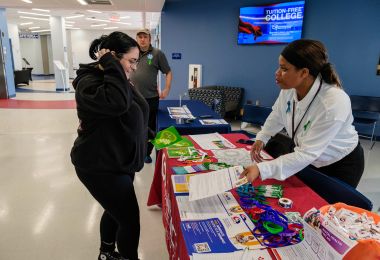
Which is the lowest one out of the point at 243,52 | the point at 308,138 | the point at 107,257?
the point at 107,257

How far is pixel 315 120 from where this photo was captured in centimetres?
129

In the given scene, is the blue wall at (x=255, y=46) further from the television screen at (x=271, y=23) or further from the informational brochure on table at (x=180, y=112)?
the informational brochure on table at (x=180, y=112)

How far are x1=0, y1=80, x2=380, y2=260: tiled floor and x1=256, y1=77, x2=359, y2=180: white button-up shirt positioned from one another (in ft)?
3.66

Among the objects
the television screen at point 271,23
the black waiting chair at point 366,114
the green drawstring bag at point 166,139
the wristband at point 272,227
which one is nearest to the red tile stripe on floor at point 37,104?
the television screen at point 271,23

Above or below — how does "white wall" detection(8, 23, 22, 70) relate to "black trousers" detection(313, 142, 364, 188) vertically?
above

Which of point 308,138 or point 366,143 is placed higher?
point 308,138

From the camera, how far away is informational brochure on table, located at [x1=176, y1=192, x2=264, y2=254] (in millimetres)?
909

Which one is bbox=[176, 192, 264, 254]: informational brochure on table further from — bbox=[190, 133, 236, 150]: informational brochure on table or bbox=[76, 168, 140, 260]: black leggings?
bbox=[190, 133, 236, 150]: informational brochure on table

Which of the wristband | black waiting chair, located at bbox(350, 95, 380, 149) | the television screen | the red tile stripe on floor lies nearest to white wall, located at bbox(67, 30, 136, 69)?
the red tile stripe on floor

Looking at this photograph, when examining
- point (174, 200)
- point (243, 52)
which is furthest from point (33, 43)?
point (174, 200)

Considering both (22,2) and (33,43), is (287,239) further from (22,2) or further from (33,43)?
(33,43)

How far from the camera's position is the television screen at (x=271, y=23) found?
5.12m

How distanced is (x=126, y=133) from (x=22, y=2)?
7.29 meters

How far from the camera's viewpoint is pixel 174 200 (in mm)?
1206
